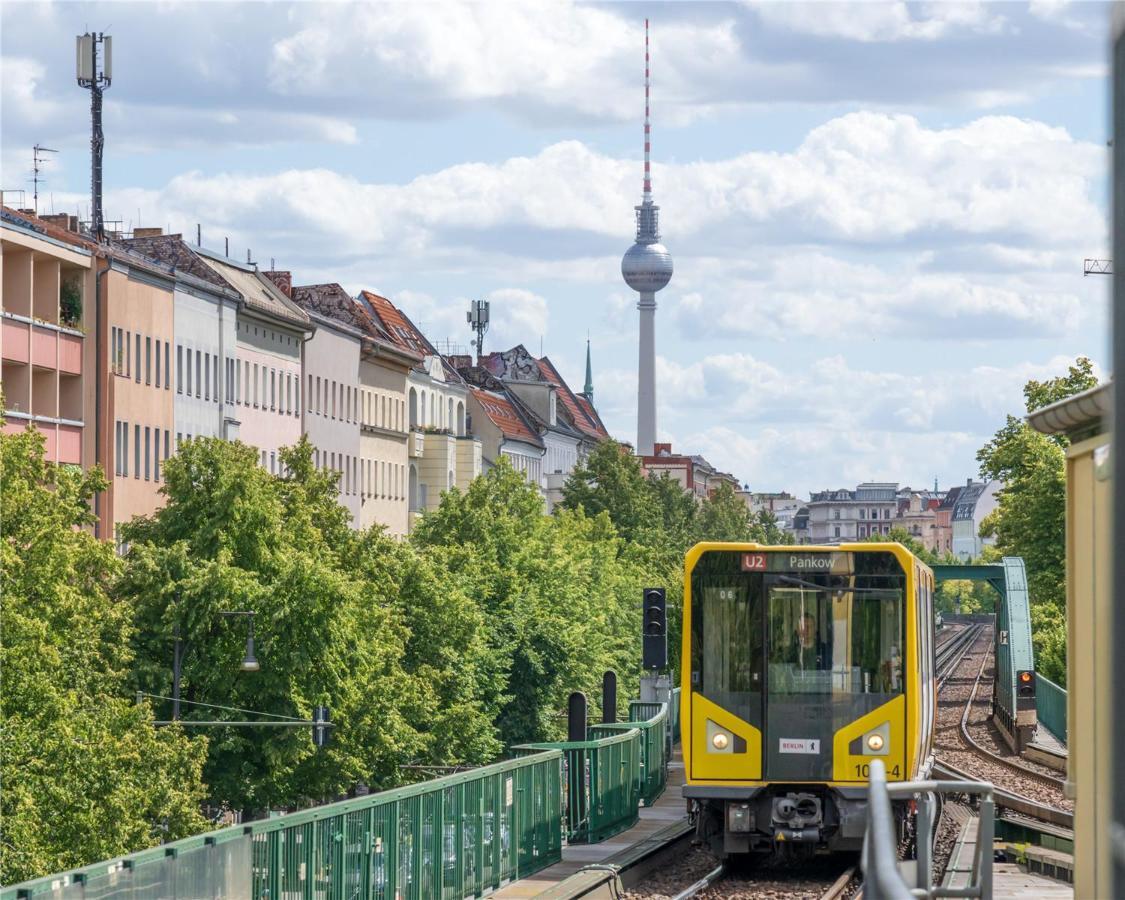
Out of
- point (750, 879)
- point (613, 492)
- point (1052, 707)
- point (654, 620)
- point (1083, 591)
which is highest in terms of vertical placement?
point (613, 492)

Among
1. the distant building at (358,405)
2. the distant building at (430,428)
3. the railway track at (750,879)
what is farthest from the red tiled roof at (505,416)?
the railway track at (750,879)

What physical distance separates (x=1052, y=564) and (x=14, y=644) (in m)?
54.5

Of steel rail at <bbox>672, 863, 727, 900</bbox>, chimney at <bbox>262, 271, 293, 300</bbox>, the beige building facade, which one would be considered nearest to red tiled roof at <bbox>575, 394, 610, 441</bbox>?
chimney at <bbox>262, 271, 293, 300</bbox>

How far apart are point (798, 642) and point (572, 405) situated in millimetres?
154231

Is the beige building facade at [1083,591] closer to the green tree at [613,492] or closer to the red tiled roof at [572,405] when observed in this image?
the green tree at [613,492]

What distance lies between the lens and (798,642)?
2388 centimetres

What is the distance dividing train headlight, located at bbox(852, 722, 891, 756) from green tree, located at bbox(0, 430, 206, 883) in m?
17.9

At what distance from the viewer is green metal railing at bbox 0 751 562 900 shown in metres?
13.2

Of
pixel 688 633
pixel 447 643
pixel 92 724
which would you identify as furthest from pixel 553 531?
pixel 688 633

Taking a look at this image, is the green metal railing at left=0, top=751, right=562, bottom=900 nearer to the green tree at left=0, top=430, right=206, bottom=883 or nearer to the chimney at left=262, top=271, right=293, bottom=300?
the green tree at left=0, top=430, right=206, bottom=883

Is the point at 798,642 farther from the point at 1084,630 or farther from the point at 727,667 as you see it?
the point at 1084,630

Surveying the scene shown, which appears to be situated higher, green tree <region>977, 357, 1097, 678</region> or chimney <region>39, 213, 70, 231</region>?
chimney <region>39, 213, 70, 231</region>

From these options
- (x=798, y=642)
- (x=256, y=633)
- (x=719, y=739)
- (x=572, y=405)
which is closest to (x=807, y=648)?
(x=798, y=642)

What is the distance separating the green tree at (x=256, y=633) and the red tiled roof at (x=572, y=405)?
11447 cm
